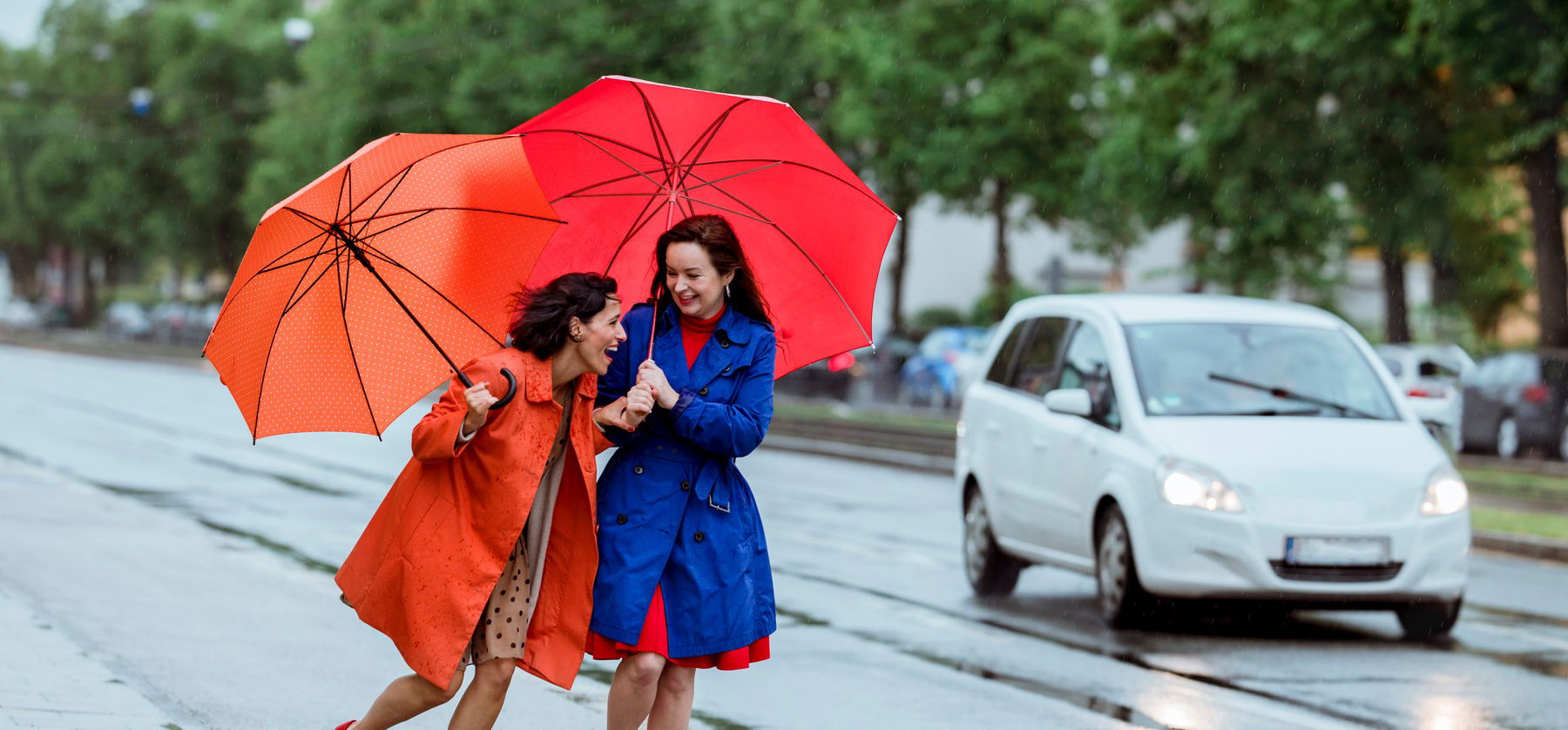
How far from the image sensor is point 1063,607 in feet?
35.1

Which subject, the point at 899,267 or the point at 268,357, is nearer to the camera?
the point at 268,357

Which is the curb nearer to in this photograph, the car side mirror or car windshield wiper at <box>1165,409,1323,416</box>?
car windshield wiper at <box>1165,409,1323,416</box>

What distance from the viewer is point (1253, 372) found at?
10.1m

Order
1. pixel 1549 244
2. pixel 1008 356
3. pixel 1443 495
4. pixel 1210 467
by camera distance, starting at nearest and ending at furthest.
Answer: pixel 1210 467 < pixel 1443 495 < pixel 1008 356 < pixel 1549 244

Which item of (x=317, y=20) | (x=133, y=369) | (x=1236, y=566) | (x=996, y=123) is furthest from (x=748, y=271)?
(x=317, y=20)

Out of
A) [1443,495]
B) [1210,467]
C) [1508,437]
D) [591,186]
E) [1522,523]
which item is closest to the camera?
[591,186]

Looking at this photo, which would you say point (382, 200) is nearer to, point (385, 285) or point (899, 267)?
point (385, 285)

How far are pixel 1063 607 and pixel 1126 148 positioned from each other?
21.3m

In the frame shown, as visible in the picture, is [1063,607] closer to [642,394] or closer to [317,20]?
[642,394]

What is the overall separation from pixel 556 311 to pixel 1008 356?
7.15 m

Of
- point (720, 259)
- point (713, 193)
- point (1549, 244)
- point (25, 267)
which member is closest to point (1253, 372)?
point (713, 193)

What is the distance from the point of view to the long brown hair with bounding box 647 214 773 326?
4.83 m

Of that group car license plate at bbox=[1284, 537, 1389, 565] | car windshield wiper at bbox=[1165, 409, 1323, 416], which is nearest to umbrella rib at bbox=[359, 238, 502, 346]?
car license plate at bbox=[1284, 537, 1389, 565]

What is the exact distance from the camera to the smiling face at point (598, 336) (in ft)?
15.1
